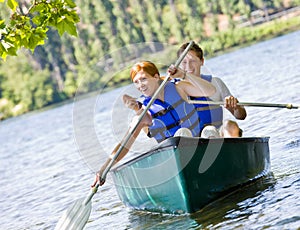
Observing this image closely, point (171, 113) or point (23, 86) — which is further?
point (23, 86)

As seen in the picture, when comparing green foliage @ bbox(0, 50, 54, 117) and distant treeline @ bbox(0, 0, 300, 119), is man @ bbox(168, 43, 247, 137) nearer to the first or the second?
distant treeline @ bbox(0, 0, 300, 119)

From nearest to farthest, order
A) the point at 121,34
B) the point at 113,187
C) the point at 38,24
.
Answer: the point at 38,24, the point at 113,187, the point at 121,34

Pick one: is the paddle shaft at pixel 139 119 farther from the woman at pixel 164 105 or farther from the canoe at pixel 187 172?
the canoe at pixel 187 172

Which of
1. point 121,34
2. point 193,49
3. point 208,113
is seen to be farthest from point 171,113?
point 121,34

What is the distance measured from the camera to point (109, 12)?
66.8 meters

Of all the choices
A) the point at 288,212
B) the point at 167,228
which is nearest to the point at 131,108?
the point at 167,228

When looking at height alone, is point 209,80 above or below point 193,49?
below

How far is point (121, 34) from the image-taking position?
64625 millimetres

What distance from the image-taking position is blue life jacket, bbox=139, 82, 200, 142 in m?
7.71

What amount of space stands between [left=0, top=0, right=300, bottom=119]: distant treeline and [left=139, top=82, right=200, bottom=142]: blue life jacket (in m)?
47.0

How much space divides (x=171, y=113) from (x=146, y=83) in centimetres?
41

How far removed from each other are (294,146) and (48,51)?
64.4m

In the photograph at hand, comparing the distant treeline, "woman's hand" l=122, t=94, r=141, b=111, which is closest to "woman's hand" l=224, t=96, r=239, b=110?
"woman's hand" l=122, t=94, r=141, b=111

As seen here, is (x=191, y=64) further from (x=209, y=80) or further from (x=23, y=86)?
(x=23, y=86)
